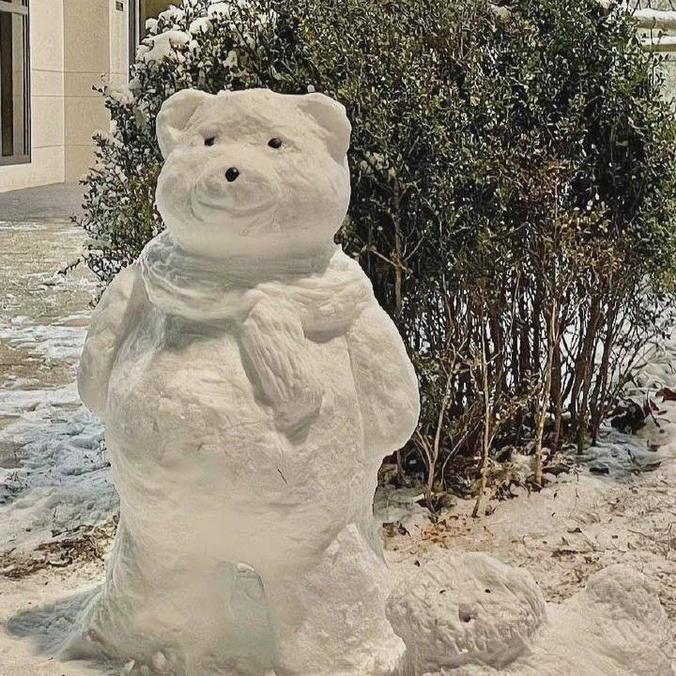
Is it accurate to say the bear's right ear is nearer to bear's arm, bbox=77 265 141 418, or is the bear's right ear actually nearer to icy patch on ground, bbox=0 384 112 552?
bear's arm, bbox=77 265 141 418

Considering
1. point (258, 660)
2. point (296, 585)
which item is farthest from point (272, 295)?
point (258, 660)

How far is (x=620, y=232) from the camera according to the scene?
4516mm

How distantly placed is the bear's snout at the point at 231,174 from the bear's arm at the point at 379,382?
1.42ft

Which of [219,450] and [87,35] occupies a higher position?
[219,450]

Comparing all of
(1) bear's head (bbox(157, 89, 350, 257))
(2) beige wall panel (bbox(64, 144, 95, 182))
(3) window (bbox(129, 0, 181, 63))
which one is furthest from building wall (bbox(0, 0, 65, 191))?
(1) bear's head (bbox(157, 89, 350, 257))

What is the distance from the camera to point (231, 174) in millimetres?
2197

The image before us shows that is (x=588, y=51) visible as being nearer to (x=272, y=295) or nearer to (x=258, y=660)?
(x=272, y=295)

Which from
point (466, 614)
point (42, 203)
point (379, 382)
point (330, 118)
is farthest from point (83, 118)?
point (466, 614)

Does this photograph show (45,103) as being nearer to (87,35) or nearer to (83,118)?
(83,118)

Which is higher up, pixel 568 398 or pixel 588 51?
pixel 588 51

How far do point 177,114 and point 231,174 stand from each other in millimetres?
278

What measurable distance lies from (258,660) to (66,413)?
10.0ft

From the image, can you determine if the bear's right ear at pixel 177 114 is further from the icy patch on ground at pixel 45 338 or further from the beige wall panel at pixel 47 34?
the beige wall panel at pixel 47 34

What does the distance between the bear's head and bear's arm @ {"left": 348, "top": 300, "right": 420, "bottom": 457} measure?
8.8 inches
